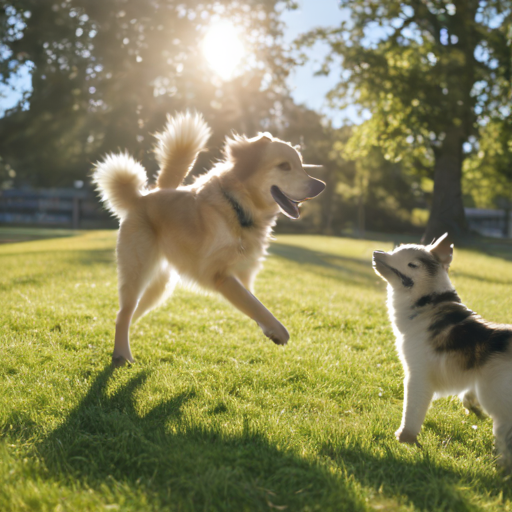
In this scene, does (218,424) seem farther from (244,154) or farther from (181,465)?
(244,154)

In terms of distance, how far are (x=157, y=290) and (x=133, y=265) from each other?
535 mm

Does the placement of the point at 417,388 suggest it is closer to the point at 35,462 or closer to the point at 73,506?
the point at 73,506

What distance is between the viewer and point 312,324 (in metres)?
6.06

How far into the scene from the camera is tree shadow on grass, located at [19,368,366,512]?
7.21 feet

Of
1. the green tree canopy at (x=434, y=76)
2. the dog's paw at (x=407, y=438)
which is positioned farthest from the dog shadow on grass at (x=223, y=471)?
the green tree canopy at (x=434, y=76)

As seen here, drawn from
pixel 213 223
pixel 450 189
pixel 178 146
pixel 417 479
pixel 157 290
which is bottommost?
pixel 417 479

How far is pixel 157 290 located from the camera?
16.5 feet

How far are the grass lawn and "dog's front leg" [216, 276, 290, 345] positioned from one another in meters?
0.50

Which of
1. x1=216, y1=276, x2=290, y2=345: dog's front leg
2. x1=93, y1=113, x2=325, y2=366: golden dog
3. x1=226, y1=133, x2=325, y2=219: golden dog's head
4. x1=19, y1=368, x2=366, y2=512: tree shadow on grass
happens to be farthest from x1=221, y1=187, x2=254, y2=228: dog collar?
x1=19, y1=368, x2=366, y2=512: tree shadow on grass

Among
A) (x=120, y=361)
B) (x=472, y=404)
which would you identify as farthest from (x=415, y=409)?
(x=120, y=361)

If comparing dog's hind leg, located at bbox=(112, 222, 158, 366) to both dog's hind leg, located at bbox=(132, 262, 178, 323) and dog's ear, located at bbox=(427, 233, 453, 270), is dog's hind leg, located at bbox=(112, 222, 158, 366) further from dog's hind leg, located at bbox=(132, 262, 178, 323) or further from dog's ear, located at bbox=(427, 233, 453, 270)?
dog's ear, located at bbox=(427, 233, 453, 270)

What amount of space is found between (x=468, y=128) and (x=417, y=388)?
21.3 m

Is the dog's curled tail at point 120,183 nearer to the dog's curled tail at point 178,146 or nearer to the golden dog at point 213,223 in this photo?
the golden dog at point 213,223

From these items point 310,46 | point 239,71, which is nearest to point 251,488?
→ point 239,71
